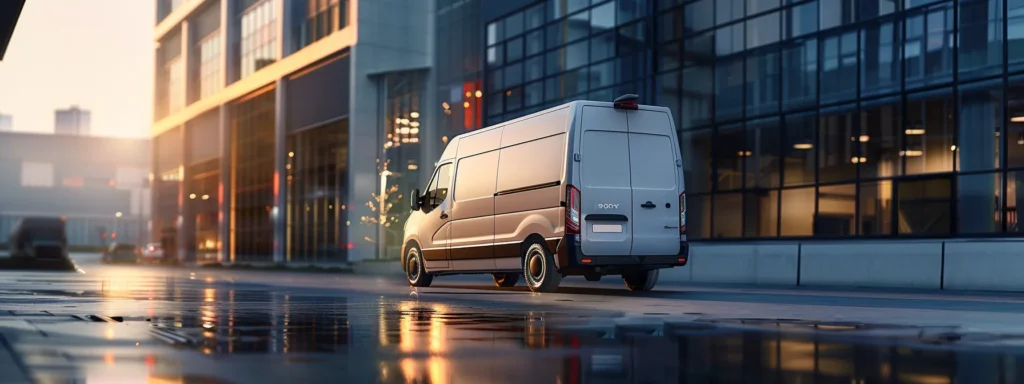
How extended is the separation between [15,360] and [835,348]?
4.83 meters

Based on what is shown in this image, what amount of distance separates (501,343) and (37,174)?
144m

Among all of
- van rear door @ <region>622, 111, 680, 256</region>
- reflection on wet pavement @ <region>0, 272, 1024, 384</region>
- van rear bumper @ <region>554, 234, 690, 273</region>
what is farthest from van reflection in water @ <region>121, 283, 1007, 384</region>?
van rear door @ <region>622, 111, 680, 256</region>

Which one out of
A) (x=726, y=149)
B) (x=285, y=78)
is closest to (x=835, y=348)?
(x=726, y=149)

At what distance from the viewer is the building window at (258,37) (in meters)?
67.2

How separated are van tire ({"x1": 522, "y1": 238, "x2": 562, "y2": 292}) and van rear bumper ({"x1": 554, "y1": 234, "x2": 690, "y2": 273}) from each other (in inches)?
8.8

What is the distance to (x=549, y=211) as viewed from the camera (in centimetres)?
1680

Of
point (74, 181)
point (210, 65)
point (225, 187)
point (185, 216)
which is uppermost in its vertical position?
point (210, 65)

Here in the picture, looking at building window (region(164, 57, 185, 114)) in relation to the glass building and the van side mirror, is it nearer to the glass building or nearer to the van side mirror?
the glass building

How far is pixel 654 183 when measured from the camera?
17.1 metres

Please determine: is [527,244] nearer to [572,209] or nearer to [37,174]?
[572,209]

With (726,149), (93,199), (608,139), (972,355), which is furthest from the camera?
(93,199)

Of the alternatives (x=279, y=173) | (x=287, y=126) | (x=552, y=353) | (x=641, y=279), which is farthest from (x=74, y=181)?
(x=552, y=353)

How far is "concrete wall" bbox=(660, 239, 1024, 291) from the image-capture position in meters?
21.0

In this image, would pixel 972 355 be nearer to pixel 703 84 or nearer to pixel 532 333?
pixel 532 333
